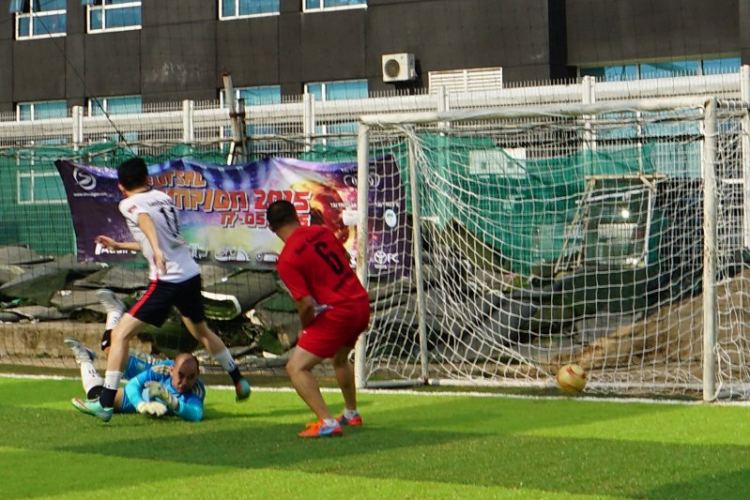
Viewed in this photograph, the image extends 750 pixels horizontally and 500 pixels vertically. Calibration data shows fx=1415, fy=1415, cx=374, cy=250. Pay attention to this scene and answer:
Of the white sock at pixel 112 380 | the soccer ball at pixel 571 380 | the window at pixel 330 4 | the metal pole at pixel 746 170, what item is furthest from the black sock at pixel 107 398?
the window at pixel 330 4

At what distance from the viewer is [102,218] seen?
1692 centimetres

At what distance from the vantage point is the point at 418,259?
45.7 feet

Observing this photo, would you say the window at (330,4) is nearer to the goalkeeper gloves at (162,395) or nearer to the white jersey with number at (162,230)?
the white jersey with number at (162,230)

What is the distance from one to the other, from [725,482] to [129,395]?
209 inches

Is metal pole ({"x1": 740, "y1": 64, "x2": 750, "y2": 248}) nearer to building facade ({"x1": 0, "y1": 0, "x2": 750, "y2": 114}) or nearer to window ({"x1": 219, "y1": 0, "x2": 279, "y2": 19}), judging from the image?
building facade ({"x1": 0, "y1": 0, "x2": 750, "y2": 114})

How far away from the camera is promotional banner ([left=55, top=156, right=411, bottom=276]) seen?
14.9 m

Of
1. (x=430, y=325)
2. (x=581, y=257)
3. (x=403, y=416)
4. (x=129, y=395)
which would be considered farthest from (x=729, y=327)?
(x=129, y=395)

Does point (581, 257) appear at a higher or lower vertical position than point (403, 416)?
higher

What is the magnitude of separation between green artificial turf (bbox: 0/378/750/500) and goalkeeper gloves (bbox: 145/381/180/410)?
0.53 ft

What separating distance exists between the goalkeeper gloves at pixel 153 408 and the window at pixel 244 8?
25236 mm

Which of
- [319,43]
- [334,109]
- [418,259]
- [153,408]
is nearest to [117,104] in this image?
[319,43]

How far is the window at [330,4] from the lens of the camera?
112 feet

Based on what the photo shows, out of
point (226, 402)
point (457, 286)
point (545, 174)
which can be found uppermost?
point (545, 174)

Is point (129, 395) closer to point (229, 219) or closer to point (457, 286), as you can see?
point (457, 286)
